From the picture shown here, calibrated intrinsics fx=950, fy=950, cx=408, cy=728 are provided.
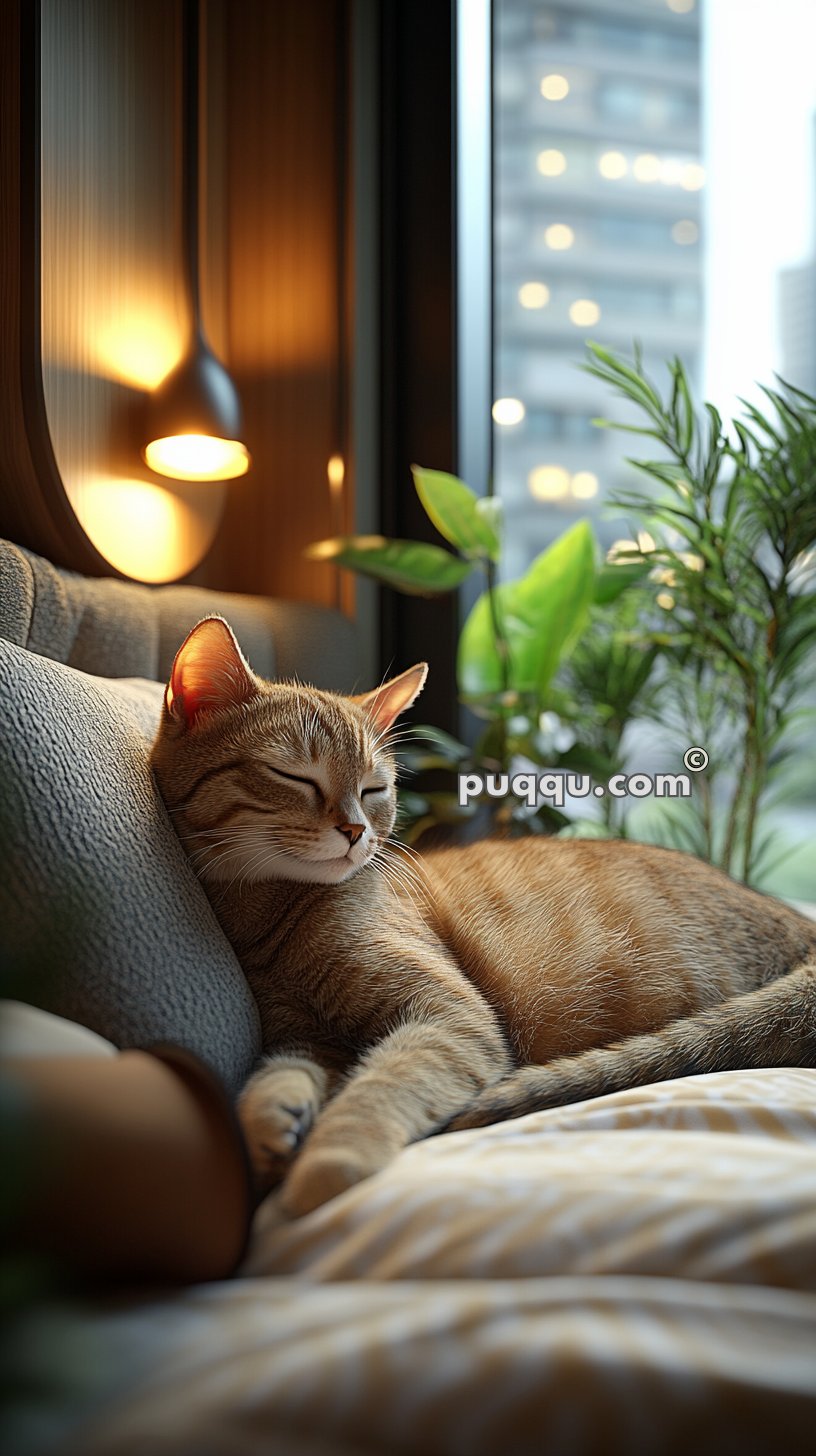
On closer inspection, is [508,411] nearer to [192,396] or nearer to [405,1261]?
[192,396]

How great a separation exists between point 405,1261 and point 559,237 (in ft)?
6.77

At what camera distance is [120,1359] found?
451 mm

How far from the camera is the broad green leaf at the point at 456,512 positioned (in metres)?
1.53

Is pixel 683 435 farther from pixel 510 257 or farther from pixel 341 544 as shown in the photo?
pixel 510 257

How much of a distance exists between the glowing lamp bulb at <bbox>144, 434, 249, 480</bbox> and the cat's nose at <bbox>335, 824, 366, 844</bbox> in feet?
2.62

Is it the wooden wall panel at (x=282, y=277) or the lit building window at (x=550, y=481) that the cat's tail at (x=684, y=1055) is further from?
the lit building window at (x=550, y=481)

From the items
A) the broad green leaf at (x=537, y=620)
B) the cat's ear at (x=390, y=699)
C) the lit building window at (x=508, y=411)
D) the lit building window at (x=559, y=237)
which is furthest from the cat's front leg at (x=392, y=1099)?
the lit building window at (x=559, y=237)

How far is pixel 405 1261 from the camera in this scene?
54 centimetres

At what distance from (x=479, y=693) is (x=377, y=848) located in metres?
0.70

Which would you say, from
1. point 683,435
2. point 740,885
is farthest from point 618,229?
point 740,885

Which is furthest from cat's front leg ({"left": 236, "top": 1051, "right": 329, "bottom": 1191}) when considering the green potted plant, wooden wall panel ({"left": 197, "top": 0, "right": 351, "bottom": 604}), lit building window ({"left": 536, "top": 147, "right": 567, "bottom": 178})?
lit building window ({"left": 536, "top": 147, "right": 567, "bottom": 178})

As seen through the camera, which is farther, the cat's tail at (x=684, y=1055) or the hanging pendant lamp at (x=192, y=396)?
the hanging pendant lamp at (x=192, y=396)

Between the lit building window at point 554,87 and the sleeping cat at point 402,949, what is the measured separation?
166 centimetres

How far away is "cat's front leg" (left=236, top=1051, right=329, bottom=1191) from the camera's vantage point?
25.6 inches
